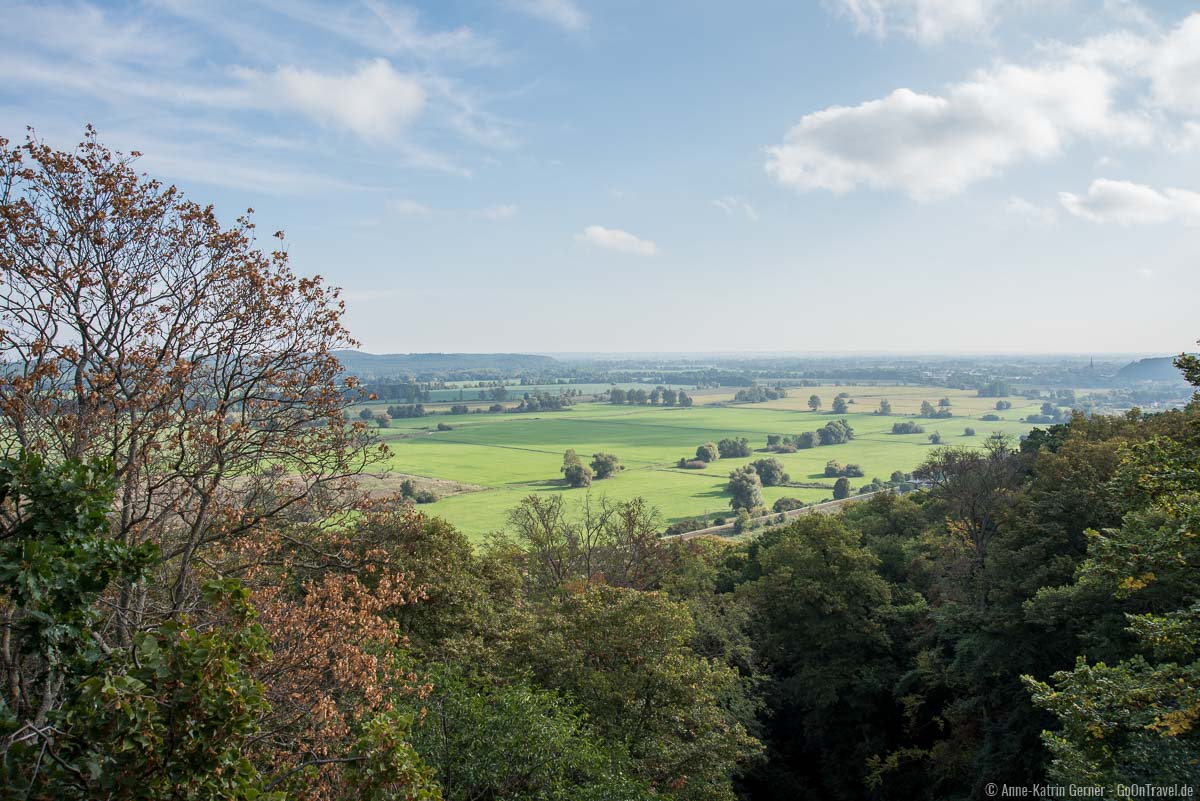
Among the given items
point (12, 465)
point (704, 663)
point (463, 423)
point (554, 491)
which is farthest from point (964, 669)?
point (463, 423)

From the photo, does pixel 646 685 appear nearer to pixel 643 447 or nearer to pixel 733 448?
pixel 733 448

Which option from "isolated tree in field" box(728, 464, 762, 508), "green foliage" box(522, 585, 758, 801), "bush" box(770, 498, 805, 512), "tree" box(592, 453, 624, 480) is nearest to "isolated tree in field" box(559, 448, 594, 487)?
"tree" box(592, 453, 624, 480)

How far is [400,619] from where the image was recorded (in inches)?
891

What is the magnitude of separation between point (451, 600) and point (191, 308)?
13.9m

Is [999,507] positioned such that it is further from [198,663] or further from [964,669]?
[198,663]

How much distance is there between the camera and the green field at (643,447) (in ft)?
259

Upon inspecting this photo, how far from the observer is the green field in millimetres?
78938

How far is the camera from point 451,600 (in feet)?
76.2

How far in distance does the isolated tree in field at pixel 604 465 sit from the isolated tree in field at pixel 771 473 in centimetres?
1821

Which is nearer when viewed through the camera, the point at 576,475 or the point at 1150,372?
the point at 576,475

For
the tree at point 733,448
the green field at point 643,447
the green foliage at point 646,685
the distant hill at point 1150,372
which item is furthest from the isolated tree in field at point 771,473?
the distant hill at point 1150,372

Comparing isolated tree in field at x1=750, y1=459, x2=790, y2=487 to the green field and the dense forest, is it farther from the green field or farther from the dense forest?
the dense forest

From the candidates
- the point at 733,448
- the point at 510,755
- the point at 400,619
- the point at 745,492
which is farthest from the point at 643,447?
the point at 510,755

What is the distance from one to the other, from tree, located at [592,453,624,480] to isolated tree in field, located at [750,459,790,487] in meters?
18.2
